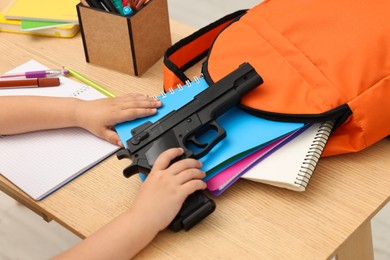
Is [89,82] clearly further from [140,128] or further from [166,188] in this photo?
[166,188]

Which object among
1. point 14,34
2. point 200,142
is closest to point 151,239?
point 200,142

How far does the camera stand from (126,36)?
990mm

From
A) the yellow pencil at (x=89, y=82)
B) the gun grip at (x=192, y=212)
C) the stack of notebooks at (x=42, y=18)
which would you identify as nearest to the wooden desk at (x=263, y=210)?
the gun grip at (x=192, y=212)

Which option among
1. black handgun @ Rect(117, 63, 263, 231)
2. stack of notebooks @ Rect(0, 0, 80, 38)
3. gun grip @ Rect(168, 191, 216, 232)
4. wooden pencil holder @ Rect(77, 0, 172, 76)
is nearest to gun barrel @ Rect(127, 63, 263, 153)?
black handgun @ Rect(117, 63, 263, 231)

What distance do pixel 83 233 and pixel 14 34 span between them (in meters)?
0.53

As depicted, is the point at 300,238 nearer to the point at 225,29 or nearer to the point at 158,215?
the point at 158,215

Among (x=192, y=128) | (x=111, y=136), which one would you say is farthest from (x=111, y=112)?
(x=192, y=128)

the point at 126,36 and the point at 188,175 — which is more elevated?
the point at 126,36

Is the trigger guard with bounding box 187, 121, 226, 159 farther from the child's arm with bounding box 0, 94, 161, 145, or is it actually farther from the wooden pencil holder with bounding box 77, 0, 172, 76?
the wooden pencil holder with bounding box 77, 0, 172, 76

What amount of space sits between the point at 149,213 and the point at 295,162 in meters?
0.21

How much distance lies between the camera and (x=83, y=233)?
77 centimetres

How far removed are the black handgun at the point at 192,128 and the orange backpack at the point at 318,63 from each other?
0.03 metres

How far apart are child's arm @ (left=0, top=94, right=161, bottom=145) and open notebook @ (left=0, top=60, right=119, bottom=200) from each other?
0.5 inches

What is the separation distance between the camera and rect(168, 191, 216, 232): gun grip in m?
0.75
